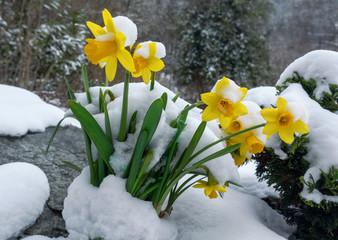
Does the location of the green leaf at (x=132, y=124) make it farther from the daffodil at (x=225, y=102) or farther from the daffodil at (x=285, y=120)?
the daffodil at (x=285, y=120)

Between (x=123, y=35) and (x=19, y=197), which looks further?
(x=19, y=197)

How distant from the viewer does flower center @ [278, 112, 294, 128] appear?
0.71m

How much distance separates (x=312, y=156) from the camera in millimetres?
995

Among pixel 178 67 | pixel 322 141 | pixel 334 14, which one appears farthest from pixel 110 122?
pixel 334 14

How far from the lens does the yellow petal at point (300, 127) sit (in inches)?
28.1

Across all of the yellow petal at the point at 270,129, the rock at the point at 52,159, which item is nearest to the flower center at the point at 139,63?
the yellow petal at the point at 270,129

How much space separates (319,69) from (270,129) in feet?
2.14

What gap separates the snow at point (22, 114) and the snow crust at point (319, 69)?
1.50 meters

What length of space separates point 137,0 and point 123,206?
613 centimetres

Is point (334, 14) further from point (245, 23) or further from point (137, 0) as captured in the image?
point (137, 0)

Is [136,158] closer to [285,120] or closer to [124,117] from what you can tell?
[124,117]

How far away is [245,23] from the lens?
673 cm

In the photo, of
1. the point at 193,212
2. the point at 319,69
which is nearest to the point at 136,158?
the point at 193,212

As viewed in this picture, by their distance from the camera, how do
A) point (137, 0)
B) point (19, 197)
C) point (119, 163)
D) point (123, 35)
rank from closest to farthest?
point (123, 35) → point (119, 163) → point (19, 197) → point (137, 0)
